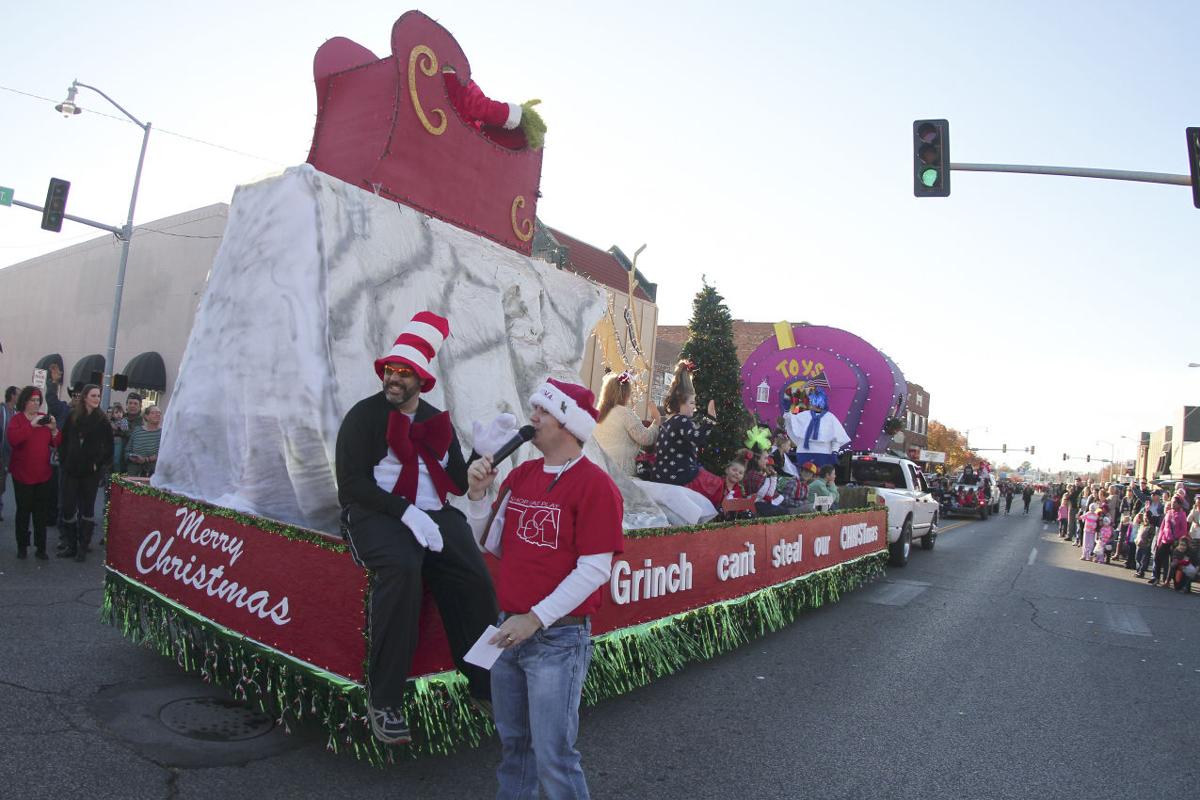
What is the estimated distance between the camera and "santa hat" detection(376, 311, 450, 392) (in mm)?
3242

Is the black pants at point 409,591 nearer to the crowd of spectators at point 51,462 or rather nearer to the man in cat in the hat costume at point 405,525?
the man in cat in the hat costume at point 405,525

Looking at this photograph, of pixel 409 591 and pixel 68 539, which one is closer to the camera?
pixel 409 591

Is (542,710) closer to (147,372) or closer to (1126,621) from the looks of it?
(1126,621)

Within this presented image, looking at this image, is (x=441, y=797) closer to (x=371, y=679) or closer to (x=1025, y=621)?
(x=371, y=679)

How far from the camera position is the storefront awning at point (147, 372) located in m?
21.0

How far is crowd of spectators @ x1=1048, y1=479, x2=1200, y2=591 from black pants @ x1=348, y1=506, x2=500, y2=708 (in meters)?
12.7

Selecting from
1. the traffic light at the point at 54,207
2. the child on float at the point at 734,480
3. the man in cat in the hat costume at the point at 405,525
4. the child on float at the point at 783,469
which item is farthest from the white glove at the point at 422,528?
the traffic light at the point at 54,207

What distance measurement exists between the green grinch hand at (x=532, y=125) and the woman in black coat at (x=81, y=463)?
481cm

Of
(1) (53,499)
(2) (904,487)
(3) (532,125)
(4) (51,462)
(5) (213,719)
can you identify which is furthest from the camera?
(2) (904,487)

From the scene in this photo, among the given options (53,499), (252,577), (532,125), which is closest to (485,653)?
(252,577)

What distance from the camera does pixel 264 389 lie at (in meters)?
4.35

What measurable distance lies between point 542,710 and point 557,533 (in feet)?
1.74

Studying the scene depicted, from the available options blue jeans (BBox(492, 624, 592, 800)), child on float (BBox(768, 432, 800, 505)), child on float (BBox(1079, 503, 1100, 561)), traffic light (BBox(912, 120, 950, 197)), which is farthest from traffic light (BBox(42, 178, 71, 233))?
child on float (BBox(1079, 503, 1100, 561))

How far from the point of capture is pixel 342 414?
170 inches
